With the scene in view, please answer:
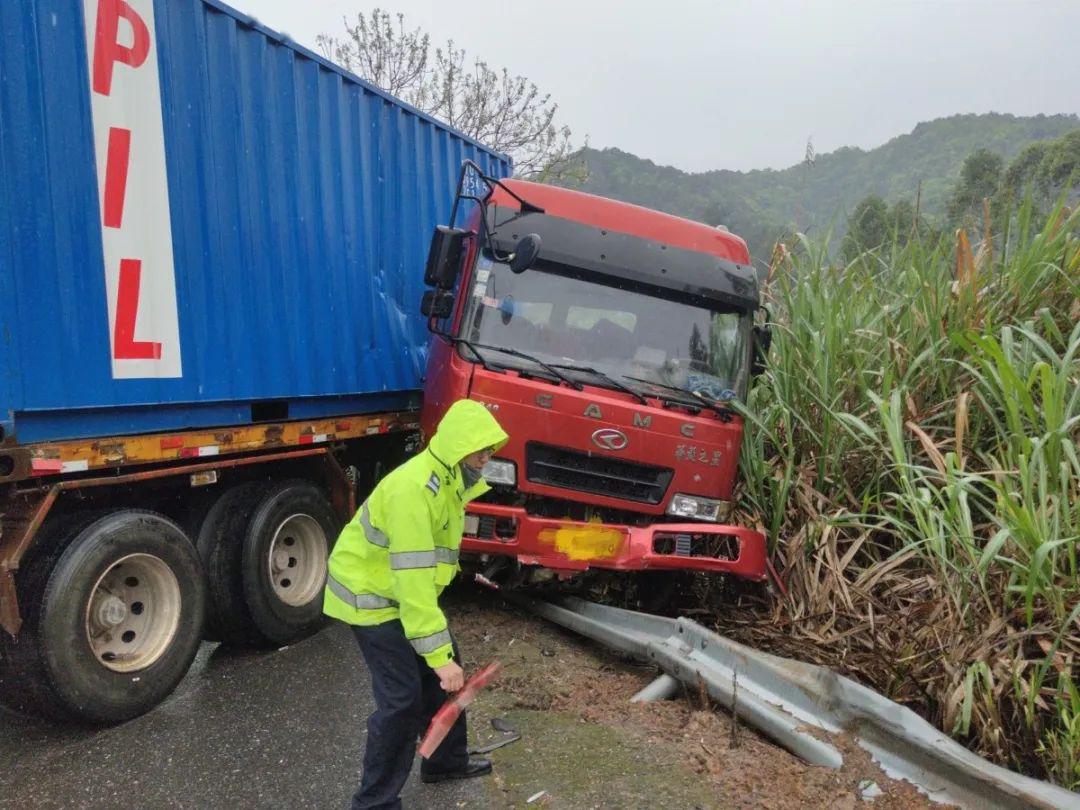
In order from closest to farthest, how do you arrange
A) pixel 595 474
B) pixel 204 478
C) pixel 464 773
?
pixel 464 773, pixel 204 478, pixel 595 474

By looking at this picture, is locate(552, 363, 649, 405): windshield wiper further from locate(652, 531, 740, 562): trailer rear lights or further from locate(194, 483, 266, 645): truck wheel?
locate(194, 483, 266, 645): truck wheel

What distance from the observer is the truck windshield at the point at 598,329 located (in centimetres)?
441

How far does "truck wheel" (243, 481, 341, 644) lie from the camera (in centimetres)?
411

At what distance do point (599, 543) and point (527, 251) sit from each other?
1.61 metres

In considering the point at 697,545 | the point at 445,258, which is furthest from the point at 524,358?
the point at 697,545

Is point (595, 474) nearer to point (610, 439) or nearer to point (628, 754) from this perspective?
point (610, 439)

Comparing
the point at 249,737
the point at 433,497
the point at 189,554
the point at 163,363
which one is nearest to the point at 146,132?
the point at 163,363

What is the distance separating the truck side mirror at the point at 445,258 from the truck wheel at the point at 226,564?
1578 mm

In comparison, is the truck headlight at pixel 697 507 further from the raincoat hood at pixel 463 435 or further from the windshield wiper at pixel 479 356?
the raincoat hood at pixel 463 435

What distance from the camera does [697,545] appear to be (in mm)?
4422

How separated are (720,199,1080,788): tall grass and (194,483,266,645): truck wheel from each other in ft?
8.85

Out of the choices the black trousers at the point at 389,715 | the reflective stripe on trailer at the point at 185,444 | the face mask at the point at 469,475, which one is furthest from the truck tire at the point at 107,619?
the face mask at the point at 469,475

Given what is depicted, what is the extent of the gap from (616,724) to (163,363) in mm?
2566

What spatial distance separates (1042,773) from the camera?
9.10ft
